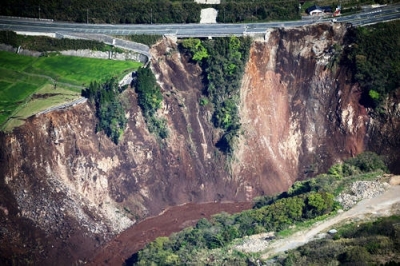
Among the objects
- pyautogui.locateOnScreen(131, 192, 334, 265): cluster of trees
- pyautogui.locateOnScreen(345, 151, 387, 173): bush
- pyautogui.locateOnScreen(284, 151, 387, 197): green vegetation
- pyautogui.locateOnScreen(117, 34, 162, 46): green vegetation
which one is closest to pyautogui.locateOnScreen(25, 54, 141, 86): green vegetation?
pyautogui.locateOnScreen(117, 34, 162, 46): green vegetation

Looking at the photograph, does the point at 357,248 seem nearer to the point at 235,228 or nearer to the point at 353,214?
the point at 353,214

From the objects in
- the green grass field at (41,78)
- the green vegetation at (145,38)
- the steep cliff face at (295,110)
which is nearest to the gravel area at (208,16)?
the green vegetation at (145,38)

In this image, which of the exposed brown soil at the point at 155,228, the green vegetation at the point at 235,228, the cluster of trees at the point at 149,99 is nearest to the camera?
the green vegetation at the point at 235,228

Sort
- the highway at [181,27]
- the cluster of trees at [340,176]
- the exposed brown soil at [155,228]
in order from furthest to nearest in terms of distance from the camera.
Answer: the highway at [181,27] < the exposed brown soil at [155,228] < the cluster of trees at [340,176]

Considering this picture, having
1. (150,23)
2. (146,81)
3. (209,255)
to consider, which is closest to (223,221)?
(209,255)

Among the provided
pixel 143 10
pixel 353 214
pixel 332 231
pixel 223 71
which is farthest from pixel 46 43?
pixel 332 231

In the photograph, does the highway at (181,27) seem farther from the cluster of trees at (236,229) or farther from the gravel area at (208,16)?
the cluster of trees at (236,229)

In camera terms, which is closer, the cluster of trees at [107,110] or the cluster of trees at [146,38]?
the cluster of trees at [107,110]

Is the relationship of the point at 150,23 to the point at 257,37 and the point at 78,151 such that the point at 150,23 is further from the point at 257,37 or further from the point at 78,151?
the point at 78,151
